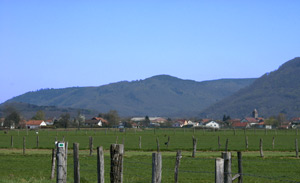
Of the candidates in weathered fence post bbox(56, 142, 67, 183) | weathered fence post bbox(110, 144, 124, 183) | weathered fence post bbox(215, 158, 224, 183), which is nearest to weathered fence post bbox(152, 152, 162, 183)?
weathered fence post bbox(110, 144, 124, 183)

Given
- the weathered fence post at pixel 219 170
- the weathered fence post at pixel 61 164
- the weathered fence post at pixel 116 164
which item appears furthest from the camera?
the weathered fence post at pixel 61 164

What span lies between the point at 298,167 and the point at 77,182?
790 inches

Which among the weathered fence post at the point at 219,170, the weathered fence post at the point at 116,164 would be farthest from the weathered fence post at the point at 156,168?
the weathered fence post at the point at 219,170

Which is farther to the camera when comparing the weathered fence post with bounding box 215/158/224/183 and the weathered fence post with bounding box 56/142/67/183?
the weathered fence post with bounding box 56/142/67/183

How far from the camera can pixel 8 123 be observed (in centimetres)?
19338

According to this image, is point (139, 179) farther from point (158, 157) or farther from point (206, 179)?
point (158, 157)

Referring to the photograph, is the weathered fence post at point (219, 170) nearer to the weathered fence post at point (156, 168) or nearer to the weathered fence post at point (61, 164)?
the weathered fence post at point (156, 168)

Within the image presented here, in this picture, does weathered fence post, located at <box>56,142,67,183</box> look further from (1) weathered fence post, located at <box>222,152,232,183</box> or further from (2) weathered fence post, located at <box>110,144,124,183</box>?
(1) weathered fence post, located at <box>222,152,232,183</box>

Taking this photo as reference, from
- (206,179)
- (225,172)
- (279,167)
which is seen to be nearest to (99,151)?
(225,172)

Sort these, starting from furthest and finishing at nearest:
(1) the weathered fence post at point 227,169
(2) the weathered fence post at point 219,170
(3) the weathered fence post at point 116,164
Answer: (3) the weathered fence post at point 116,164
(1) the weathered fence post at point 227,169
(2) the weathered fence post at point 219,170

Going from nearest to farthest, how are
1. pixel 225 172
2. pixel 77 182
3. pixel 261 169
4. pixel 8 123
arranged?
pixel 225 172
pixel 77 182
pixel 261 169
pixel 8 123

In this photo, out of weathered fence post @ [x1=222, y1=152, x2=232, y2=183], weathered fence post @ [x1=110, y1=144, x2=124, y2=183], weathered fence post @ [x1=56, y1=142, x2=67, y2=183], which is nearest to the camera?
weathered fence post @ [x1=222, y1=152, x2=232, y2=183]

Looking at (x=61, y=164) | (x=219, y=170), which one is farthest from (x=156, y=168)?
(x=61, y=164)

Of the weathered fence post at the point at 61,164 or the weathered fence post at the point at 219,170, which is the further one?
the weathered fence post at the point at 61,164
